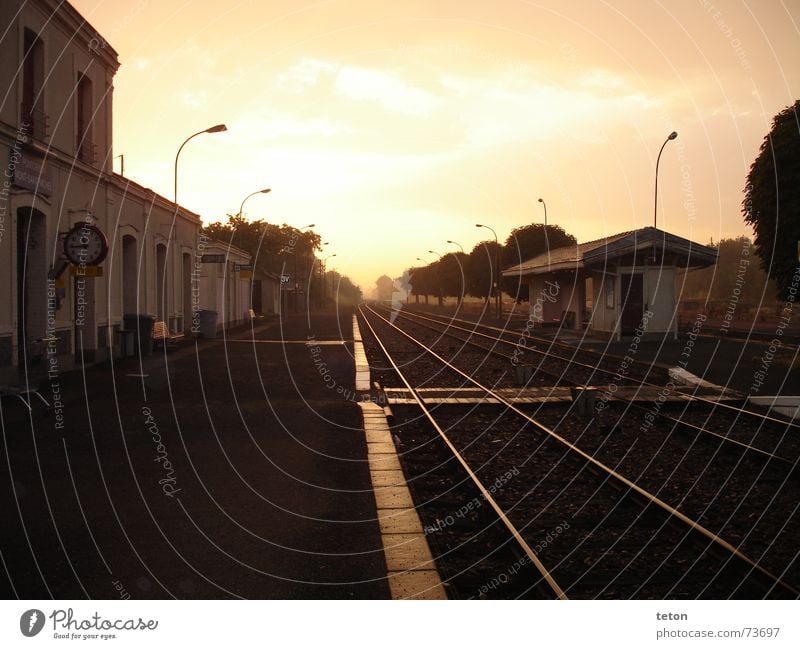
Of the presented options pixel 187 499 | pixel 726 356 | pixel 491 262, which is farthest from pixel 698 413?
pixel 491 262

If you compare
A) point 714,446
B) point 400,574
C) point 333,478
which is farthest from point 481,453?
point 400,574

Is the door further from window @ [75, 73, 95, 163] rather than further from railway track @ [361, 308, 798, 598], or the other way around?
window @ [75, 73, 95, 163]

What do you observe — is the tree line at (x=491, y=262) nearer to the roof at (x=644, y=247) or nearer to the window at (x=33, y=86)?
the roof at (x=644, y=247)

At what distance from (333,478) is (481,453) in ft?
8.47

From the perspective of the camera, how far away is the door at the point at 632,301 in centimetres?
2986

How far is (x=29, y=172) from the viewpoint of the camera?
15.1m

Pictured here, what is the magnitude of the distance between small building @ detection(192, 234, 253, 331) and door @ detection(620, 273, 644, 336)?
1675cm

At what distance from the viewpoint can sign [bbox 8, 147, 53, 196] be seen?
14555mm

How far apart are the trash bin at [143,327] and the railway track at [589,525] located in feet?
45.1

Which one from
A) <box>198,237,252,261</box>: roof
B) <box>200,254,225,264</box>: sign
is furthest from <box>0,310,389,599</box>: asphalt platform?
<box>198,237,252,261</box>: roof

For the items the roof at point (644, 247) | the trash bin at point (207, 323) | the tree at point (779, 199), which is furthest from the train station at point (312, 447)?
the trash bin at point (207, 323)

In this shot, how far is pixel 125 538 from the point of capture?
5496 mm

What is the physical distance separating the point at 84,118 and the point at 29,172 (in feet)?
15.8
